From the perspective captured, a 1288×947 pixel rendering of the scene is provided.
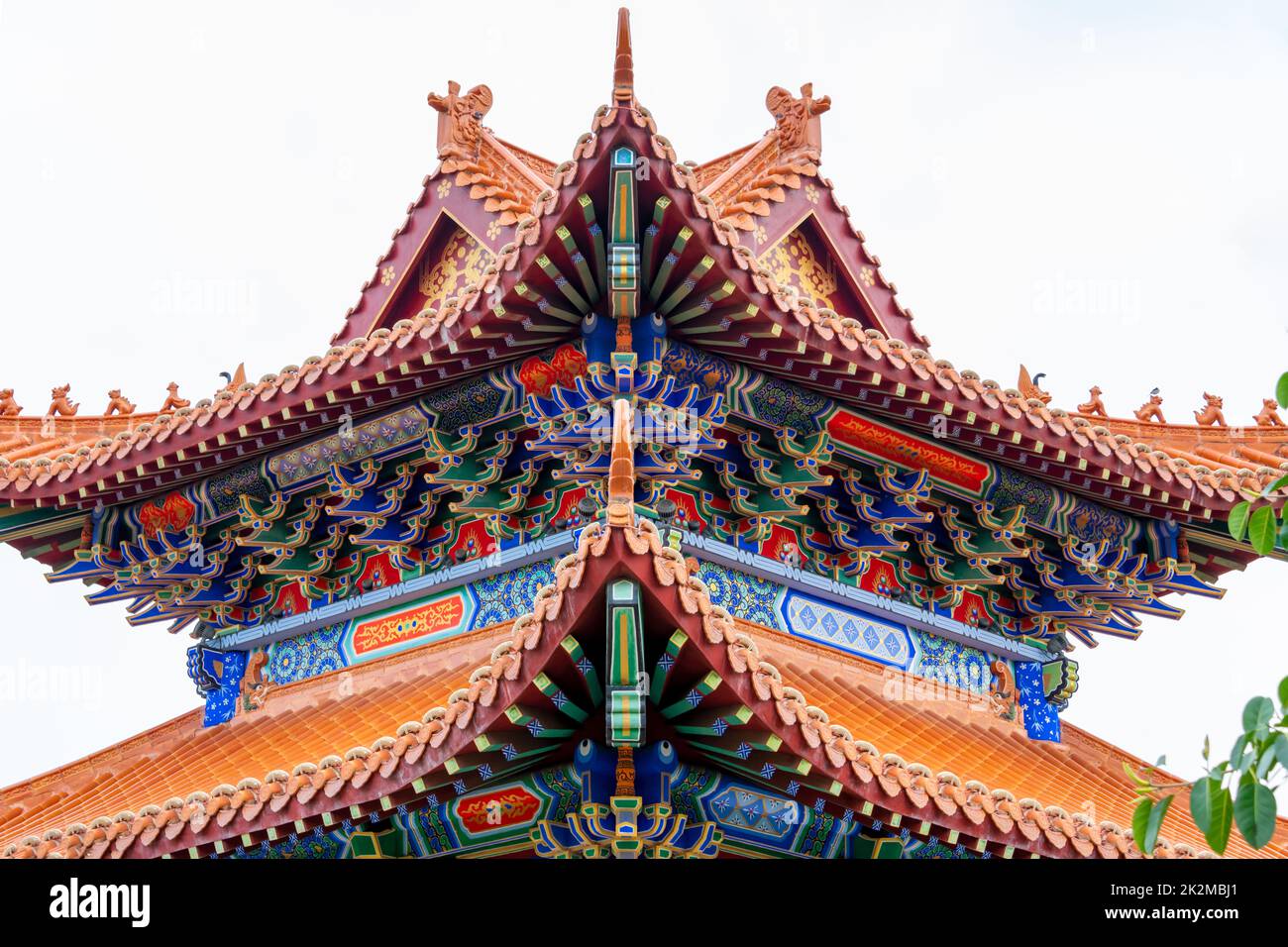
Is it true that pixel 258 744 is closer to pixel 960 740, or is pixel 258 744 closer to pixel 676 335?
pixel 676 335

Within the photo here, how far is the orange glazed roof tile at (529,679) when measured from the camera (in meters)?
8.67

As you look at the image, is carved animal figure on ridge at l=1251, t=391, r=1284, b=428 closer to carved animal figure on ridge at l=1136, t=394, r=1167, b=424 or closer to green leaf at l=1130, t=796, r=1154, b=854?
carved animal figure on ridge at l=1136, t=394, r=1167, b=424

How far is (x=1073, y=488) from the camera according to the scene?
12578 mm

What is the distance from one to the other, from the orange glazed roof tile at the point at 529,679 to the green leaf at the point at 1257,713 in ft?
10.5

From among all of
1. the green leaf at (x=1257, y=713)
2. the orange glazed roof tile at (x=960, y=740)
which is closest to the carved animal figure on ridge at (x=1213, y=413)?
the orange glazed roof tile at (x=960, y=740)

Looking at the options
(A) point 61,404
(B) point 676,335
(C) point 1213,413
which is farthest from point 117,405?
(C) point 1213,413

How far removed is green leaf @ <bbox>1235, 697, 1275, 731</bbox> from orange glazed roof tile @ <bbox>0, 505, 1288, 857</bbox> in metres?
3.19

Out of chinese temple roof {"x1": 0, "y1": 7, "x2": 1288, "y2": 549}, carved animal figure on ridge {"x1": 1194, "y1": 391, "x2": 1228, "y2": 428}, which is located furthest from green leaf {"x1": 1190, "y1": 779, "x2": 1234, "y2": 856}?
carved animal figure on ridge {"x1": 1194, "y1": 391, "x2": 1228, "y2": 428}

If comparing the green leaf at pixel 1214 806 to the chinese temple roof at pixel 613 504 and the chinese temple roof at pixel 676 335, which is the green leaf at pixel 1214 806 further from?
the chinese temple roof at pixel 676 335

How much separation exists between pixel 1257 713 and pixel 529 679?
3.90 m

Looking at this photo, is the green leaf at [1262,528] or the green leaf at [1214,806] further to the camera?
the green leaf at [1262,528]

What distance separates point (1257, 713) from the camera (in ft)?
19.2

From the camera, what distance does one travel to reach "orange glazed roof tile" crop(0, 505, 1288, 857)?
28.5 feet
